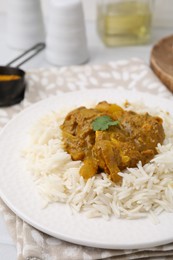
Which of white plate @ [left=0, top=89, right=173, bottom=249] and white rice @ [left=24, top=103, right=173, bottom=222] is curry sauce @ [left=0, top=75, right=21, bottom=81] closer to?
white plate @ [left=0, top=89, right=173, bottom=249]

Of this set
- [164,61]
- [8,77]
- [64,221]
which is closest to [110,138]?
[64,221]

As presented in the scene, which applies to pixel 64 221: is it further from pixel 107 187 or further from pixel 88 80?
pixel 88 80

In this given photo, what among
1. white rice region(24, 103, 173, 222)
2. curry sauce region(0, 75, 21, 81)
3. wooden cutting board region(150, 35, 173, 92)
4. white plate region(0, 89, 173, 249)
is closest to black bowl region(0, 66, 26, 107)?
curry sauce region(0, 75, 21, 81)

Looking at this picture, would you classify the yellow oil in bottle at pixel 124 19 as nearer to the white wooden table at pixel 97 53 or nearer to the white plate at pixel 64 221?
the white wooden table at pixel 97 53

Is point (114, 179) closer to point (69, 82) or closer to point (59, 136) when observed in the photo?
point (59, 136)

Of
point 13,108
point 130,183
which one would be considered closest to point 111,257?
point 130,183

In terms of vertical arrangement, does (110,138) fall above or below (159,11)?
above
